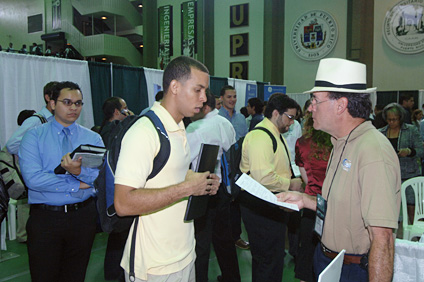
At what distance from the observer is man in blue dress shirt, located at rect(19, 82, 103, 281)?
2.13 metres

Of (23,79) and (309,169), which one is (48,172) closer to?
(309,169)

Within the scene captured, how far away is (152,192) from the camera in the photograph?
134cm

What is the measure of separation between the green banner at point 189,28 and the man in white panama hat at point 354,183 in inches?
541

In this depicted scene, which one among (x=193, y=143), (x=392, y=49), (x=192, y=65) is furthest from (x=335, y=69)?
(x=392, y=49)

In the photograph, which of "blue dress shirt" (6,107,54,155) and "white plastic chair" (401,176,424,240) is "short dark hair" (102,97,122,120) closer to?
"blue dress shirt" (6,107,54,155)

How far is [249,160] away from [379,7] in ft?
36.1

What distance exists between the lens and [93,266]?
3660 millimetres

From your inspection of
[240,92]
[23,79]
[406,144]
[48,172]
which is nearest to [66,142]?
[48,172]

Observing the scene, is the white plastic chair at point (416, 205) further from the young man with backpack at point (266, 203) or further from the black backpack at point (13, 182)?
the black backpack at point (13, 182)

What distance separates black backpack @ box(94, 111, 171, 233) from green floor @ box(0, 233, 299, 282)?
222 cm

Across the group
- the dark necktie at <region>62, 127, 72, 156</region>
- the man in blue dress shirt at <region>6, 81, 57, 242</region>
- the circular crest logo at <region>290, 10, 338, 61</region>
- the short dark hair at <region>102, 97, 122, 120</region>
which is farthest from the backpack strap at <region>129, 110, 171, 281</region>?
the circular crest logo at <region>290, 10, 338, 61</region>

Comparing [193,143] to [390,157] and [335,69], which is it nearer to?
[335,69]

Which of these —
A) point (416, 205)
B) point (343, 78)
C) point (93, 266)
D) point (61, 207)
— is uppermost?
point (343, 78)

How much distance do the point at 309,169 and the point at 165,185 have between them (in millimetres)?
1590
